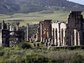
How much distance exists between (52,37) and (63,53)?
26.9 meters

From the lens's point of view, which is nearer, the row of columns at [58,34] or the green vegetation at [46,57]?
the green vegetation at [46,57]

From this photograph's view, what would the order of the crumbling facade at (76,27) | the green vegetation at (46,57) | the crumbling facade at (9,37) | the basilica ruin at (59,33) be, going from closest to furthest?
the green vegetation at (46,57)
the crumbling facade at (76,27)
the basilica ruin at (59,33)
the crumbling facade at (9,37)

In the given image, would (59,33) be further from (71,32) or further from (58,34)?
(71,32)

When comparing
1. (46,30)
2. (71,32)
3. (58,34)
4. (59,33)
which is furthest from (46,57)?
(46,30)

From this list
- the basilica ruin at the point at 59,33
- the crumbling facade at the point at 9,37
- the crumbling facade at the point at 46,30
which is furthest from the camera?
the crumbling facade at the point at 46,30

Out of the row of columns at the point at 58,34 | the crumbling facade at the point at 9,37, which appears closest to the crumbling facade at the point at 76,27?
the row of columns at the point at 58,34

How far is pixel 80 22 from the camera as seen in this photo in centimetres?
6038

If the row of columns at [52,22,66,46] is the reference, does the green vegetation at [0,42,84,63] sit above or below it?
below

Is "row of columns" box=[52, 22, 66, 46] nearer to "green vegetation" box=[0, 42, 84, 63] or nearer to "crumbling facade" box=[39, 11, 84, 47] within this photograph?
"crumbling facade" box=[39, 11, 84, 47]

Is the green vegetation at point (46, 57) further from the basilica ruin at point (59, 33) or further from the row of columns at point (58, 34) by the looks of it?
the row of columns at point (58, 34)

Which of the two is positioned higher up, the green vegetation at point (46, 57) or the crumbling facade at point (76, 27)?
the crumbling facade at point (76, 27)

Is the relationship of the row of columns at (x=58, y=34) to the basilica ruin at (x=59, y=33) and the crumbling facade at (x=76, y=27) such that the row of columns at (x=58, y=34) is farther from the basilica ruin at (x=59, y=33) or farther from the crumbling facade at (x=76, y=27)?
the crumbling facade at (x=76, y=27)

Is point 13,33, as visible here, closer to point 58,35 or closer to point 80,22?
point 58,35

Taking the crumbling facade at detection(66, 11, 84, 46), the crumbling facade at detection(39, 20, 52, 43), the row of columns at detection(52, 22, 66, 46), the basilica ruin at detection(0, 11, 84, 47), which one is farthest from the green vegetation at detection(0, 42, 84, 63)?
the crumbling facade at detection(39, 20, 52, 43)
